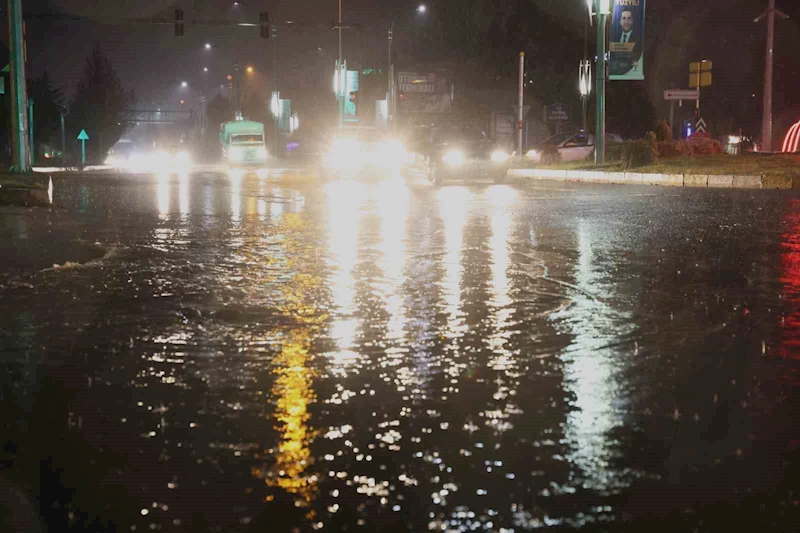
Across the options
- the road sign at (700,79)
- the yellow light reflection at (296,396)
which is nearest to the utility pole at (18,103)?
the yellow light reflection at (296,396)

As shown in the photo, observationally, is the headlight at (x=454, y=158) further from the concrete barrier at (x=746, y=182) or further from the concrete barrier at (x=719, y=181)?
the concrete barrier at (x=746, y=182)

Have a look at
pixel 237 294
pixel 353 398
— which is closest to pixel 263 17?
pixel 237 294

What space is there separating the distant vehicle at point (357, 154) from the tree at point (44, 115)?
150 feet

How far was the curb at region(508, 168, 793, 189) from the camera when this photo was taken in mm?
27797

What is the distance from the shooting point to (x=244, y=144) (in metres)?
59.9

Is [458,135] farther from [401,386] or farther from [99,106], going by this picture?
[99,106]

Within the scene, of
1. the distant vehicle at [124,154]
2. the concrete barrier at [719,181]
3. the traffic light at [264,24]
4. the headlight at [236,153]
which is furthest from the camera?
the distant vehicle at [124,154]

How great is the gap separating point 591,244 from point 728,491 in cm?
982

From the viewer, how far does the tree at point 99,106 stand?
97.8 metres

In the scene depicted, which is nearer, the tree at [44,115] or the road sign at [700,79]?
the road sign at [700,79]

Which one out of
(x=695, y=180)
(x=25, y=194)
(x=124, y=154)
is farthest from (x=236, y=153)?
(x=25, y=194)

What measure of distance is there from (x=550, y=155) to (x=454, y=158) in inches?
514

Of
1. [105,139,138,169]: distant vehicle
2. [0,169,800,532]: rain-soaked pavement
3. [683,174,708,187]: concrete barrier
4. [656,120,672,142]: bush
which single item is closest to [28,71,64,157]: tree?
[105,139,138,169]: distant vehicle

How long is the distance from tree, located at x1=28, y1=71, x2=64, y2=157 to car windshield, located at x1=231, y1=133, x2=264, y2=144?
2618 cm
